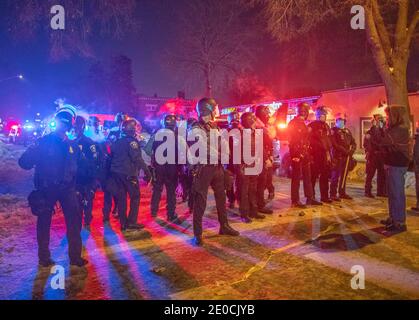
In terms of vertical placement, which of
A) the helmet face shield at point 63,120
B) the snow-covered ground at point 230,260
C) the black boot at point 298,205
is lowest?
the snow-covered ground at point 230,260

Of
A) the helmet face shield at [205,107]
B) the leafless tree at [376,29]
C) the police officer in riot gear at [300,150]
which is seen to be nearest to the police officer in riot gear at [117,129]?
the helmet face shield at [205,107]

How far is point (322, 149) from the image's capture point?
8695mm

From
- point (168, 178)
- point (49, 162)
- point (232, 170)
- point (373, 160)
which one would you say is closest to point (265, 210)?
point (232, 170)

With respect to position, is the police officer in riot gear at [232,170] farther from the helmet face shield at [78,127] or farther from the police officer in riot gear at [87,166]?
the helmet face shield at [78,127]

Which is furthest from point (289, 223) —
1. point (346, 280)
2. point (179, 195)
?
point (179, 195)

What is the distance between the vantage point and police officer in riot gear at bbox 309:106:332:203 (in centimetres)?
872

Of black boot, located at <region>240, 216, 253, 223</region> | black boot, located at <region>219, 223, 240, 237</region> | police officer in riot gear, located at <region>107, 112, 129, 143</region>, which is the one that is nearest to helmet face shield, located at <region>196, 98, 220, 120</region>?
black boot, located at <region>219, 223, 240, 237</region>

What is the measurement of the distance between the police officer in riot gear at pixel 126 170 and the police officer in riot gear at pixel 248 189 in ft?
5.84

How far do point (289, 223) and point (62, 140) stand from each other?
4.33 m

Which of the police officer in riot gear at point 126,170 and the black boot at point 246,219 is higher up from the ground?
the police officer in riot gear at point 126,170

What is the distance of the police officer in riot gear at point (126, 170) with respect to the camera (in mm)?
6664

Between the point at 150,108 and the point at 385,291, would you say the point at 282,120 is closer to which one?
the point at 385,291

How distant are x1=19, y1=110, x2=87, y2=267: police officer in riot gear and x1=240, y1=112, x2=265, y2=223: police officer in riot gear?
321 centimetres

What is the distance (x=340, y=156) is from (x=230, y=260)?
205 inches
